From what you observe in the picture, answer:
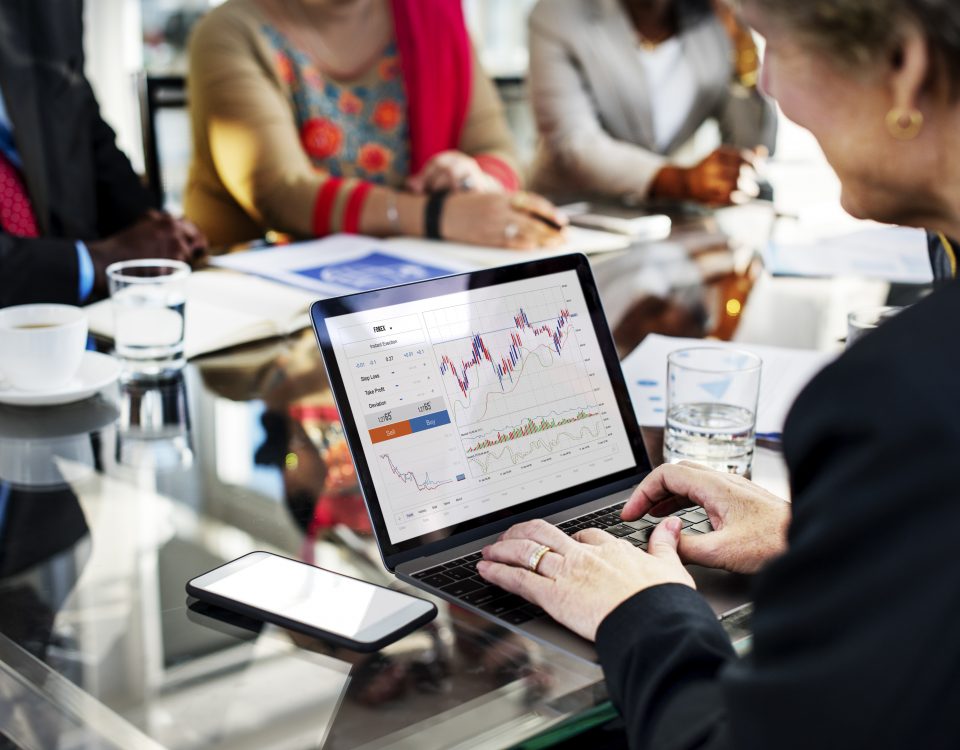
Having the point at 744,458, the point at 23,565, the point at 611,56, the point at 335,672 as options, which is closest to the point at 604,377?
the point at 744,458

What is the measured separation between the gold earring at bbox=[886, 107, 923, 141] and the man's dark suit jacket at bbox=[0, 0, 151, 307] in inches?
54.4

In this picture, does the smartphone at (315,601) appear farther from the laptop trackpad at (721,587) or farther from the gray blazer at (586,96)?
the gray blazer at (586,96)

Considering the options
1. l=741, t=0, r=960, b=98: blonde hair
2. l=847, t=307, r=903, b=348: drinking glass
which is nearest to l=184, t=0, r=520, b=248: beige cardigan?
l=847, t=307, r=903, b=348: drinking glass

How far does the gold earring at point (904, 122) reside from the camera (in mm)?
529

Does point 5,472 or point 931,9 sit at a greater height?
point 931,9

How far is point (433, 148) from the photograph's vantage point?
7.38 feet

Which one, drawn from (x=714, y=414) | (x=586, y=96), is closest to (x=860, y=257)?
(x=714, y=414)

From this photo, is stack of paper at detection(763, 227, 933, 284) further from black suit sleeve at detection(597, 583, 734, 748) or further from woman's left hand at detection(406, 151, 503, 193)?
black suit sleeve at detection(597, 583, 734, 748)

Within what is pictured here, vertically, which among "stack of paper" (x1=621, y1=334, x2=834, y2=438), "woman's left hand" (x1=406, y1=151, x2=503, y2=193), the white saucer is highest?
"woman's left hand" (x1=406, y1=151, x2=503, y2=193)

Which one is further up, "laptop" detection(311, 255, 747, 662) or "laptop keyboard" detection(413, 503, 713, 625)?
"laptop" detection(311, 255, 747, 662)

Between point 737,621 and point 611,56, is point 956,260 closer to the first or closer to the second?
point 737,621

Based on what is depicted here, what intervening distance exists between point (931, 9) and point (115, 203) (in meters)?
1.76

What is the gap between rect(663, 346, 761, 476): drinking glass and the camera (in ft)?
3.12

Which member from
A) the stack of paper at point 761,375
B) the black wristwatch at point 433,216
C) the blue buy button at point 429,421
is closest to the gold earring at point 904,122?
the blue buy button at point 429,421
